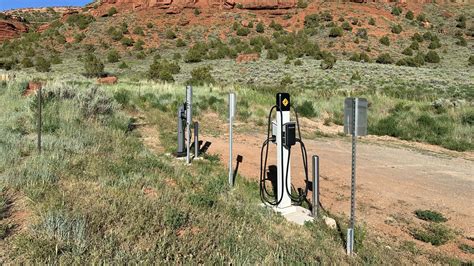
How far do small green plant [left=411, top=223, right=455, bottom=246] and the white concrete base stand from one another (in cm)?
143

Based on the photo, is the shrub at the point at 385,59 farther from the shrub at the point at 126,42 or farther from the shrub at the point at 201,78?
the shrub at the point at 126,42

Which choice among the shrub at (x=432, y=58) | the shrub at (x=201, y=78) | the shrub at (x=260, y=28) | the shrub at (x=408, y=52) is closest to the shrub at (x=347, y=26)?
the shrub at (x=408, y=52)

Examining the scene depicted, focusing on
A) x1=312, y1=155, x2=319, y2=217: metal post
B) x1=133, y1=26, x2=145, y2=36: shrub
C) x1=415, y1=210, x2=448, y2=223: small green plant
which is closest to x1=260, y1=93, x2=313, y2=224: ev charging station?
x1=312, y1=155, x2=319, y2=217: metal post

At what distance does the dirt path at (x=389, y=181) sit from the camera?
19.0 ft

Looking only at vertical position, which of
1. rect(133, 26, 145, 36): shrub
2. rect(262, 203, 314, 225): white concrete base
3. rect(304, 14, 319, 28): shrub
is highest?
rect(304, 14, 319, 28): shrub

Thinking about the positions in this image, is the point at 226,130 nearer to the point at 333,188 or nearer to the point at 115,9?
the point at 333,188

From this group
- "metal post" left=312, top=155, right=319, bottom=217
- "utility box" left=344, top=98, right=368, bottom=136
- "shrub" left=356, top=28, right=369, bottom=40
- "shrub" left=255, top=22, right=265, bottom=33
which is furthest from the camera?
"shrub" left=255, top=22, right=265, bottom=33

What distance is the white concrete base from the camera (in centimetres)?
519

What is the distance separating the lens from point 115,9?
59.1 metres

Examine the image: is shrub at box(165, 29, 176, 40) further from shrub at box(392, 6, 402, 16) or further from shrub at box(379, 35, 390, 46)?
shrub at box(392, 6, 402, 16)

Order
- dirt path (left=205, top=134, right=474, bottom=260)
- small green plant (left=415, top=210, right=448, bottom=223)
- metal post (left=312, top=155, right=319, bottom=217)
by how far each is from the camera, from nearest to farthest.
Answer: metal post (left=312, top=155, right=319, bottom=217) → small green plant (left=415, top=210, right=448, bottom=223) → dirt path (left=205, top=134, right=474, bottom=260)

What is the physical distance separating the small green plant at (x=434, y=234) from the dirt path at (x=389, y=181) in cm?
11

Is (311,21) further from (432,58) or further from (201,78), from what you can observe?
(201,78)

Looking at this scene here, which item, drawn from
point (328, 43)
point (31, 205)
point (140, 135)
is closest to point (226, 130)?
point (140, 135)
